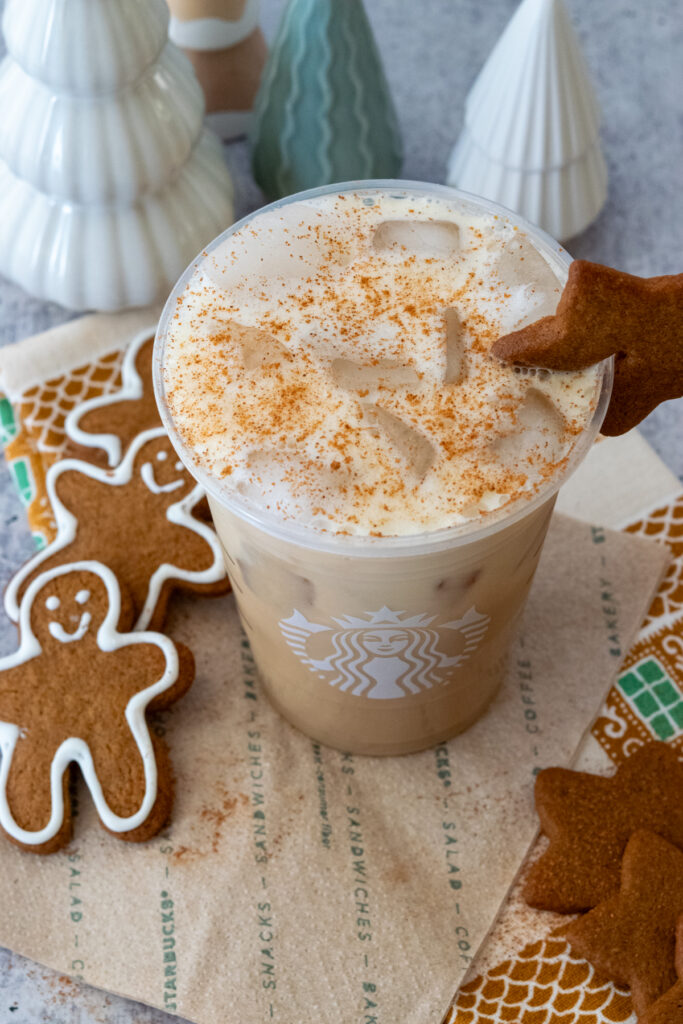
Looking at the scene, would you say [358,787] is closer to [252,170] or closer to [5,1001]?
[5,1001]

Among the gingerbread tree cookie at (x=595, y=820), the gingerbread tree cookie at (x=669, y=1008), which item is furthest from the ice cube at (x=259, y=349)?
the gingerbread tree cookie at (x=669, y=1008)

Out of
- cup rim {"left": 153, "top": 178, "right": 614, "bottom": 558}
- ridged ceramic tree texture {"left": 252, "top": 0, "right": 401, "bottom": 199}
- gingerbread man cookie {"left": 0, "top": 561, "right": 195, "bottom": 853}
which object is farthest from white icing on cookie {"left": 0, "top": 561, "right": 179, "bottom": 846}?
ridged ceramic tree texture {"left": 252, "top": 0, "right": 401, "bottom": 199}

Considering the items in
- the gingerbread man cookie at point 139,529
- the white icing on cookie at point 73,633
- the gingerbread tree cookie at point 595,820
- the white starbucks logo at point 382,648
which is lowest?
the gingerbread tree cookie at point 595,820

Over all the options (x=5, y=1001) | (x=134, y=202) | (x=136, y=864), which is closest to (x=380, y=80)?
(x=134, y=202)

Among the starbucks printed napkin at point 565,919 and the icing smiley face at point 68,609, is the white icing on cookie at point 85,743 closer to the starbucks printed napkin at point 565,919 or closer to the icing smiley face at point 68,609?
the icing smiley face at point 68,609

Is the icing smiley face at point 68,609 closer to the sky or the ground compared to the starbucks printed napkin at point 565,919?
closer to the sky

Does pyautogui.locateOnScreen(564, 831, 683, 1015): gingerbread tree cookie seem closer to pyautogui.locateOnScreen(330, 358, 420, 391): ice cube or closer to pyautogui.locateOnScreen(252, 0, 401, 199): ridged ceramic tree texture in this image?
pyautogui.locateOnScreen(330, 358, 420, 391): ice cube

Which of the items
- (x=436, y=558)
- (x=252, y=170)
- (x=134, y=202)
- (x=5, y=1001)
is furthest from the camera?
(x=252, y=170)
